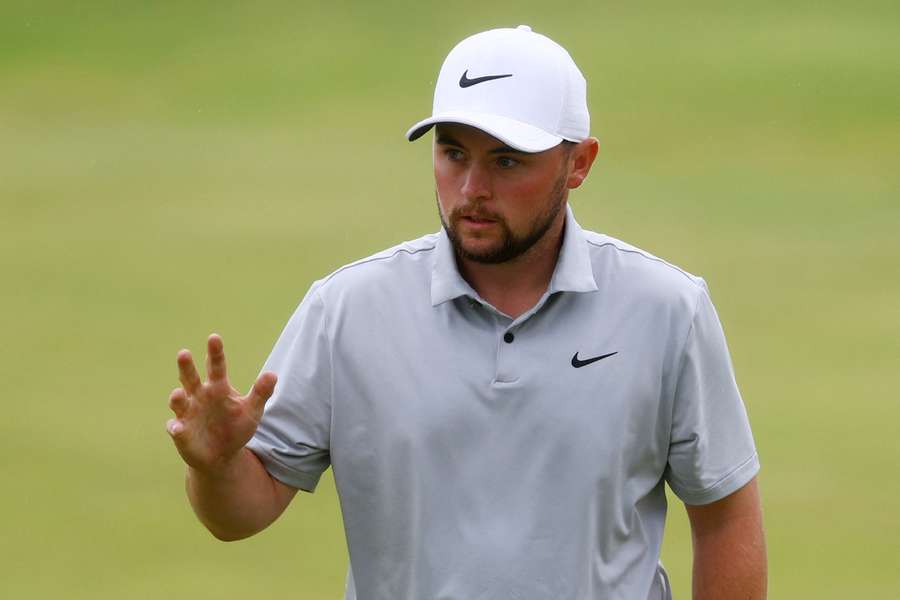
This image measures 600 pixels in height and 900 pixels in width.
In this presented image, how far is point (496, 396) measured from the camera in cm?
271

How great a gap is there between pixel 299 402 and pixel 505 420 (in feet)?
1.13

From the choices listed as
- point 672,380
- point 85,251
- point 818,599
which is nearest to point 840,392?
point 818,599

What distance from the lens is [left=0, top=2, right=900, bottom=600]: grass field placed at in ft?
19.3

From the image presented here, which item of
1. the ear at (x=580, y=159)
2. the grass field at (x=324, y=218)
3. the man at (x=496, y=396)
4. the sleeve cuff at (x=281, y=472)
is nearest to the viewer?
the man at (x=496, y=396)

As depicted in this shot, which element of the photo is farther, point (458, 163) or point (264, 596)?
point (264, 596)

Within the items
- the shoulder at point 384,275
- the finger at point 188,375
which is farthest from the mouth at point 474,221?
the finger at point 188,375

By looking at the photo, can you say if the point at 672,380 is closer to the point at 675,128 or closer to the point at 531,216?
the point at 531,216

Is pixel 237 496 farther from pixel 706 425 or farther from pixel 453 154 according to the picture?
pixel 706 425

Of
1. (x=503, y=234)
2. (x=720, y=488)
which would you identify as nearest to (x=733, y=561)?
(x=720, y=488)

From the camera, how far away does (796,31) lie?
12.1 m

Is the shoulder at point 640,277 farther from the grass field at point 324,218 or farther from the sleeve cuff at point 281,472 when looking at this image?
the grass field at point 324,218

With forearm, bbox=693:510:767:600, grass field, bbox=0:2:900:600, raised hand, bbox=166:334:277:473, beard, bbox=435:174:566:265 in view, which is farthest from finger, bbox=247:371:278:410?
grass field, bbox=0:2:900:600

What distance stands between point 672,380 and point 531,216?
1.16 ft

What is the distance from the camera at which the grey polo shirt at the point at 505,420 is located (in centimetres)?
271
